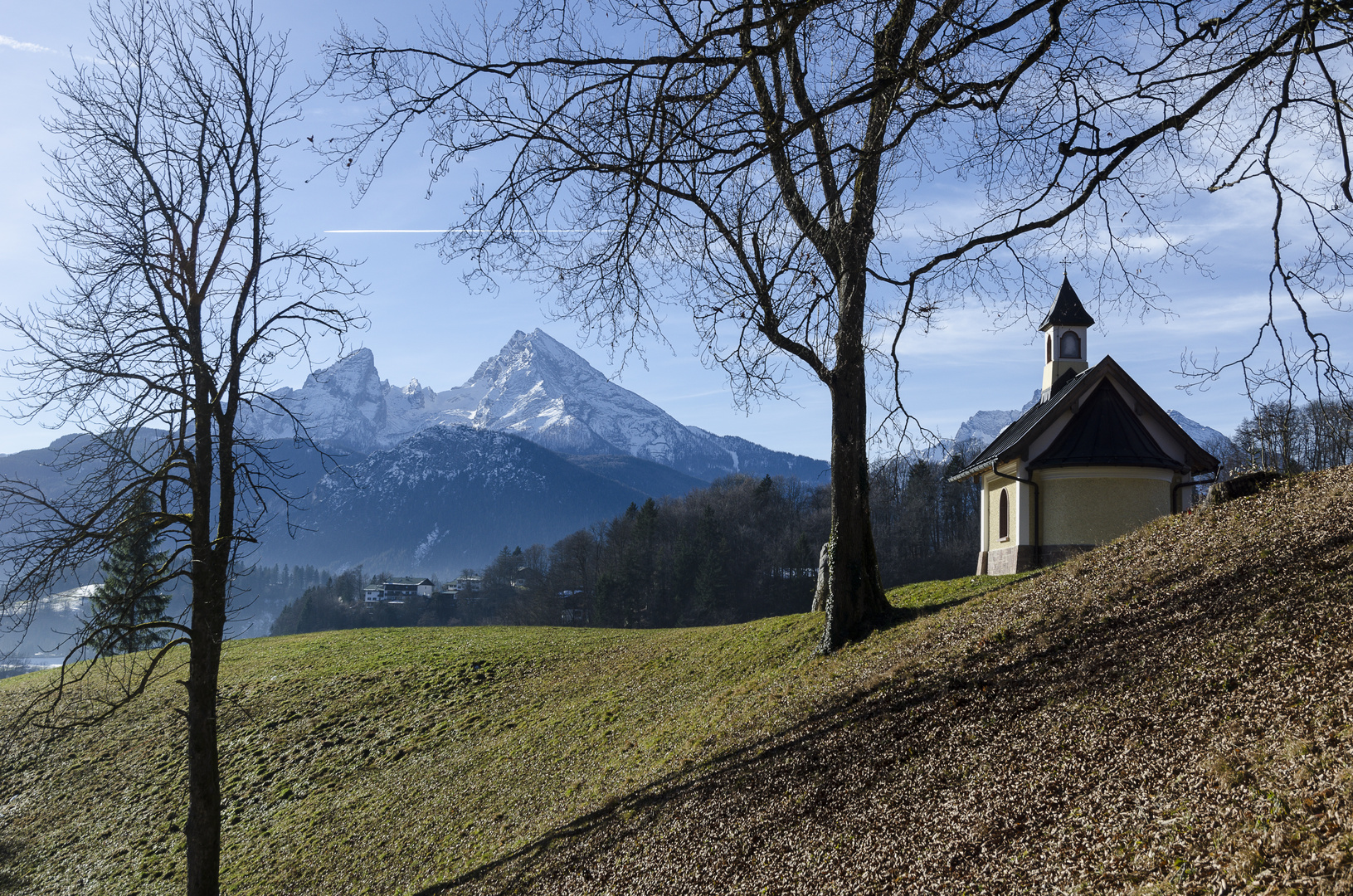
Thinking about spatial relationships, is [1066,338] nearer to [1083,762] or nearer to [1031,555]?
[1031,555]

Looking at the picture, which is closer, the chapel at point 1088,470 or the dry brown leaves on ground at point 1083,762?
the dry brown leaves on ground at point 1083,762

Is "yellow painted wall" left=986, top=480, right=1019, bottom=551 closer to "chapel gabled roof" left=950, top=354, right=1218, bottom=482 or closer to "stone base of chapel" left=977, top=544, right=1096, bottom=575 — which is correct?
"stone base of chapel" left=977, top=544, right=1096, bottom=575

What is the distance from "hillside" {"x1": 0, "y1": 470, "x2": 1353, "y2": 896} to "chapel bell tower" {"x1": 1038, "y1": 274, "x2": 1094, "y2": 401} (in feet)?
39.5

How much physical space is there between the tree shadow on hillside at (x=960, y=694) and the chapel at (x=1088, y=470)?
12.3 m

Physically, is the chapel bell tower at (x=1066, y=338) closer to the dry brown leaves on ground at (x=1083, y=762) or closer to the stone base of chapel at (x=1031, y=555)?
the stone base of chapel at (x=1031, y=555)

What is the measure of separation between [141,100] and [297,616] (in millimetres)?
110956

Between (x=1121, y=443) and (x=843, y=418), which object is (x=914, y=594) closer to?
(x=843, y=418)

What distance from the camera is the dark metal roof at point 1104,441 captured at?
2073 centimetres

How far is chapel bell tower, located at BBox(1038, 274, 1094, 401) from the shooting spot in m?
25.3

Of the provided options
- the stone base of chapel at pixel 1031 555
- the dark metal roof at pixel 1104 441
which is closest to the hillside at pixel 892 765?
the stone base of chapel at pixel 1031 555

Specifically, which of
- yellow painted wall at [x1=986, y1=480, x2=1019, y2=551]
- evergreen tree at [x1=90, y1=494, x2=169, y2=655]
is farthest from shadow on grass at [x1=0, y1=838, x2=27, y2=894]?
yellow painted wall at [x1=986, y1=480, x2=1019, y2=551]

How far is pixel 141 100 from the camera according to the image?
1073 centimetres

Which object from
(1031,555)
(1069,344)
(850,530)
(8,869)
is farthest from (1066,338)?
(8,869)

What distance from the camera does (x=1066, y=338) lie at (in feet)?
84.7
